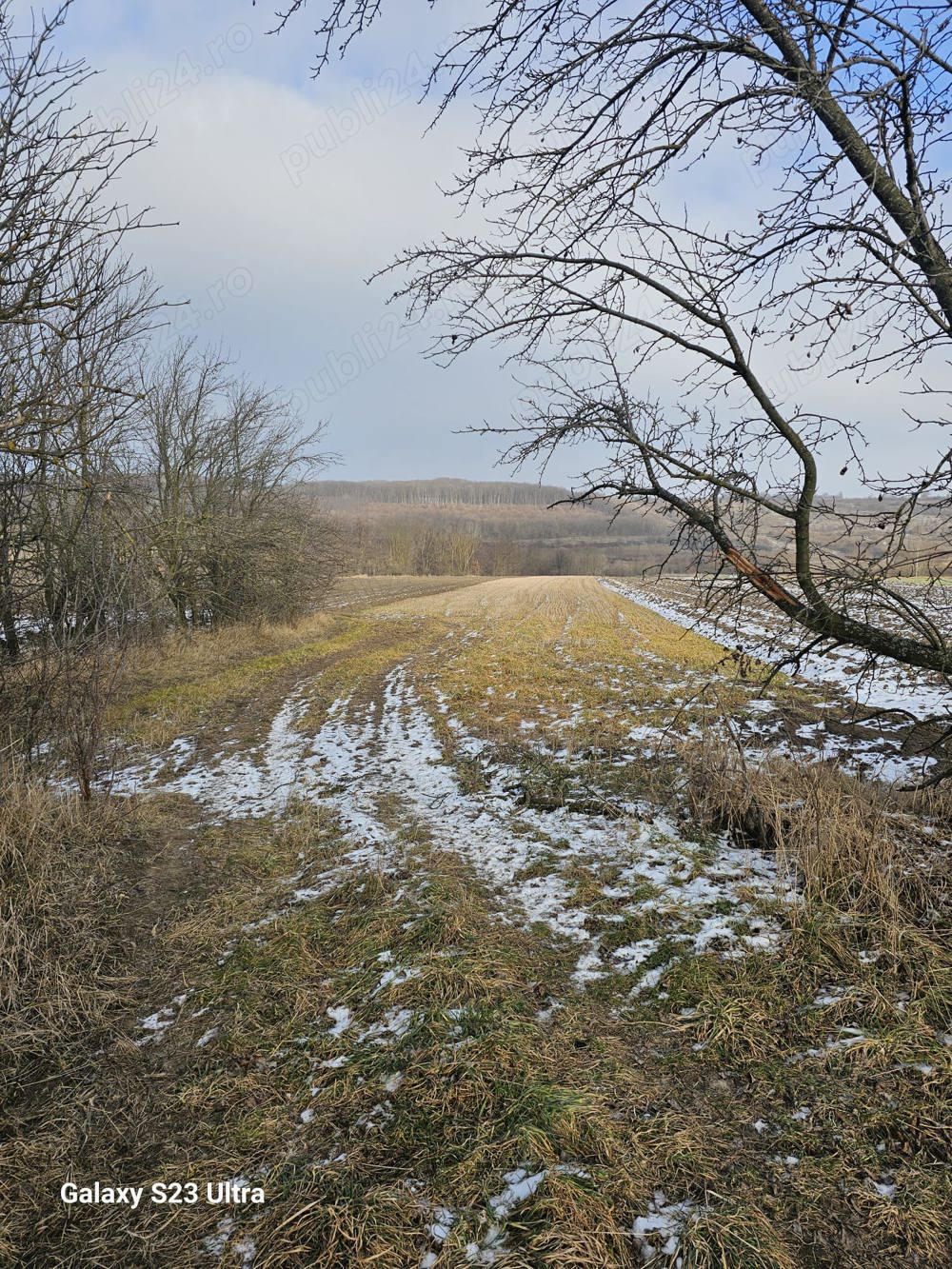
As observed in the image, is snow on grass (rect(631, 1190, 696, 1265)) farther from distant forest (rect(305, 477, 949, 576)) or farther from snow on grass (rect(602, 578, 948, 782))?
distant forest (rect(305, 477, 949, 576))

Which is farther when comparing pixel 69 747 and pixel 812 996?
pixel 69 747

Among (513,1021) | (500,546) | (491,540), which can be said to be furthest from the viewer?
(491,540)

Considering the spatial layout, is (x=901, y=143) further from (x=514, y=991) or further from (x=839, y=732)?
(x=839, y=732)

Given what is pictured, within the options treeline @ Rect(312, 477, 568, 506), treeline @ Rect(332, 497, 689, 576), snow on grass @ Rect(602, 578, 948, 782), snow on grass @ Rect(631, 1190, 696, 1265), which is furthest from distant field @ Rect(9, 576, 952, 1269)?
treeline @ Rect(312, 477, 568, 506)

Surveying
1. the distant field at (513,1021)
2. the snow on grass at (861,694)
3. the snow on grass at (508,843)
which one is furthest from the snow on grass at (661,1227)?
the snow on grass at (861,694)

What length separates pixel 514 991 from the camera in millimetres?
3480

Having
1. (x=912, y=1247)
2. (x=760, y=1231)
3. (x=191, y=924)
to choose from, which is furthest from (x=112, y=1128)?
(x=912, y=1247)

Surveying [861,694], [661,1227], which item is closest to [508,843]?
[661,1227]

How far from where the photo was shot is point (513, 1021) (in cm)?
320

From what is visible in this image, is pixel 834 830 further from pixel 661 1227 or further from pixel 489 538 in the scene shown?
pixel 489 538

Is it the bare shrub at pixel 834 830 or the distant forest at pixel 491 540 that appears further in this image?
the distant forest at pixel 491 540

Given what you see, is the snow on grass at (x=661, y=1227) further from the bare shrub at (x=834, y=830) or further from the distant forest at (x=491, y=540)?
the distant forest at (x=491, y=540)

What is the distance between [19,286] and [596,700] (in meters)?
8.23

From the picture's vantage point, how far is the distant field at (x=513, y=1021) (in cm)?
228
